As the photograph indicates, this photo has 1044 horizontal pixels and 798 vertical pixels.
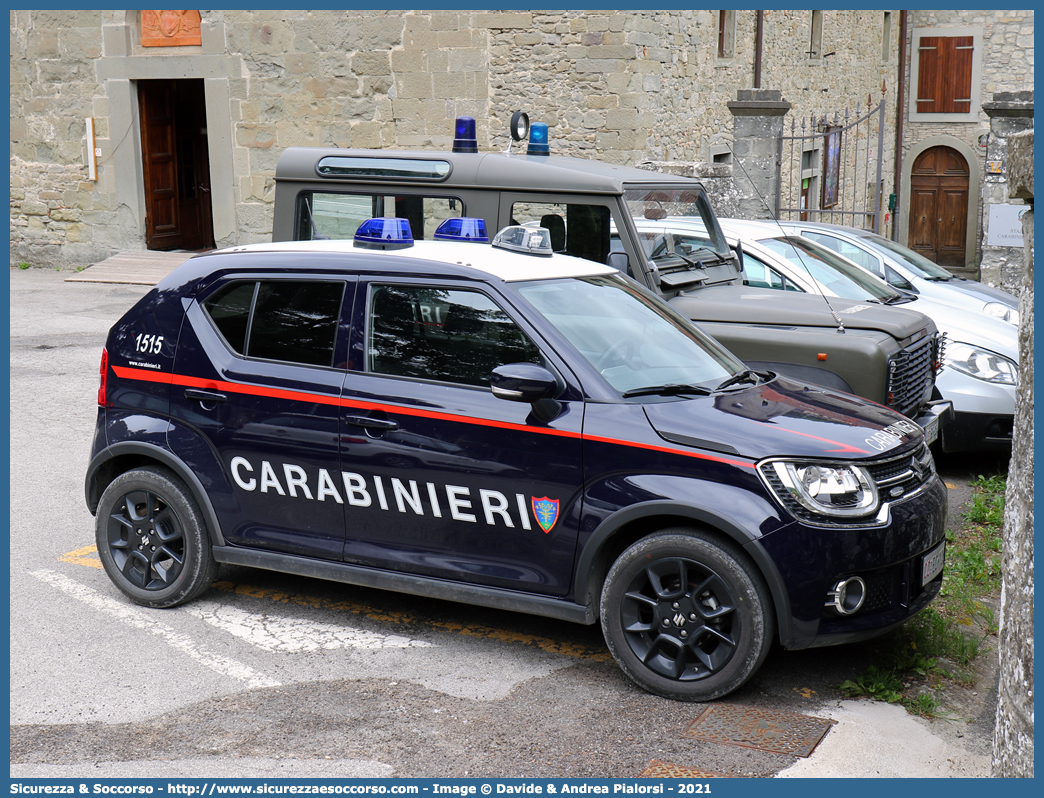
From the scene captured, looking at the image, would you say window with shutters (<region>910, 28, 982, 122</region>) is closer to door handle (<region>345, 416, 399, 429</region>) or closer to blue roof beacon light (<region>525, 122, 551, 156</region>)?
blue roof beacon light (<region>525, 122, 551, 156</region>)

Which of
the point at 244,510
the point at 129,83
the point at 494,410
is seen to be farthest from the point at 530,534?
the point at 129,83

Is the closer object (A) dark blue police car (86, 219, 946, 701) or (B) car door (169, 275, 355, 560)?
(A) dark blue police car (86, 219, 946, 701)

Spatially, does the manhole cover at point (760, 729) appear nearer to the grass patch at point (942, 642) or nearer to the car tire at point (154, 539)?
the grass patch at point (942, 642)

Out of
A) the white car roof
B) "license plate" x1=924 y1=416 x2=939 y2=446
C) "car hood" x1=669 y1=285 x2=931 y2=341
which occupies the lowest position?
"license plate" x1=924 y1=416 x2=939 y2=446

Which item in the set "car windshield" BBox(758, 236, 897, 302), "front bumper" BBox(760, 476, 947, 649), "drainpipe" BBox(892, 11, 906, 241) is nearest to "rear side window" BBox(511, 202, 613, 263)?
"car windshield" BBox(758, 236, 897, 302)

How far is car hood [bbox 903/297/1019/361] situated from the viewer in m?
8.33

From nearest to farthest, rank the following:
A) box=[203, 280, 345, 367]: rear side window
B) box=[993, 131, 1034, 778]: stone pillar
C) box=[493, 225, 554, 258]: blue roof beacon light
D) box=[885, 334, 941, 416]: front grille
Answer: box=[993, 131, 1034, 778]: stone pillar, box=[203, 280, 345, 367]: rear side window, box=[493, 225, 554, 258]: blue roof beacon light, box=[885, 334, 941, 416]: front grille

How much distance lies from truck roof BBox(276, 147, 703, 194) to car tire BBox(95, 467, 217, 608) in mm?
3180

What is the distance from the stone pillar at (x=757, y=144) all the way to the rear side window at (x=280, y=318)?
33.6ft

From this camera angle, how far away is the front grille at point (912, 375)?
6691 millimetres

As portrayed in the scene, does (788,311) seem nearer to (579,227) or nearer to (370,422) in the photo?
(579,227)

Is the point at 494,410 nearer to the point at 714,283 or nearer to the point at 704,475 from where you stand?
the point at 704,475

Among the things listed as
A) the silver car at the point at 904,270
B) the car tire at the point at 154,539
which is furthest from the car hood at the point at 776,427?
the silver car at the point at 904,270
